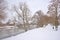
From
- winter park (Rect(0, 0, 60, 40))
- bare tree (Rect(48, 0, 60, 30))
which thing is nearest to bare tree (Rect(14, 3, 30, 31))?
winter park (Rect(0, 0, 60, 40))

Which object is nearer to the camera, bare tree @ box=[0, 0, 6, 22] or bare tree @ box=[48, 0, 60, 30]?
bare tree @ box=[0, 0, 6, 22]

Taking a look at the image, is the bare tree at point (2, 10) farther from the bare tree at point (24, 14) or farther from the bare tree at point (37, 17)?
the bare tree at point (37, 17)

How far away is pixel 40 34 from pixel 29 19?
10.2 inches

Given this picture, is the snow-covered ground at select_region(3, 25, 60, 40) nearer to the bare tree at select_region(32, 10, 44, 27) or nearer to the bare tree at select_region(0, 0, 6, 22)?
the bare tree at select_region(32, 10, 44, 27)

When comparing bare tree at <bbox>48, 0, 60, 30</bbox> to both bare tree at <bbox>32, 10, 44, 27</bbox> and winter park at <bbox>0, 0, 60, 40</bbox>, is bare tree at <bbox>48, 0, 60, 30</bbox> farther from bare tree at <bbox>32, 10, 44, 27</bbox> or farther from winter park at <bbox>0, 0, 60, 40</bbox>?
bare tree at <bbox>32, 10, 44, 27</bbox>

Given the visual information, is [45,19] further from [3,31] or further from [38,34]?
[3,31]

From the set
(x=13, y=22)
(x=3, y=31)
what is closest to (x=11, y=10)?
(x=13, y=22)

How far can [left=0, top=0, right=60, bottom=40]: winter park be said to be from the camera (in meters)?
1.50

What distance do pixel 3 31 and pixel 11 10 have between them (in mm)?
295

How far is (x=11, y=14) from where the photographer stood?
1.52m

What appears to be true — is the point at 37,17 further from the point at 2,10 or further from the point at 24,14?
the point at 2,10

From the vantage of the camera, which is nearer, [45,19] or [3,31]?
[3,31]

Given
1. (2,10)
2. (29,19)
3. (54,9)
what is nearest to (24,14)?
(29,19)

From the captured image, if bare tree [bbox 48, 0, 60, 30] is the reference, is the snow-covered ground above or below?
below
